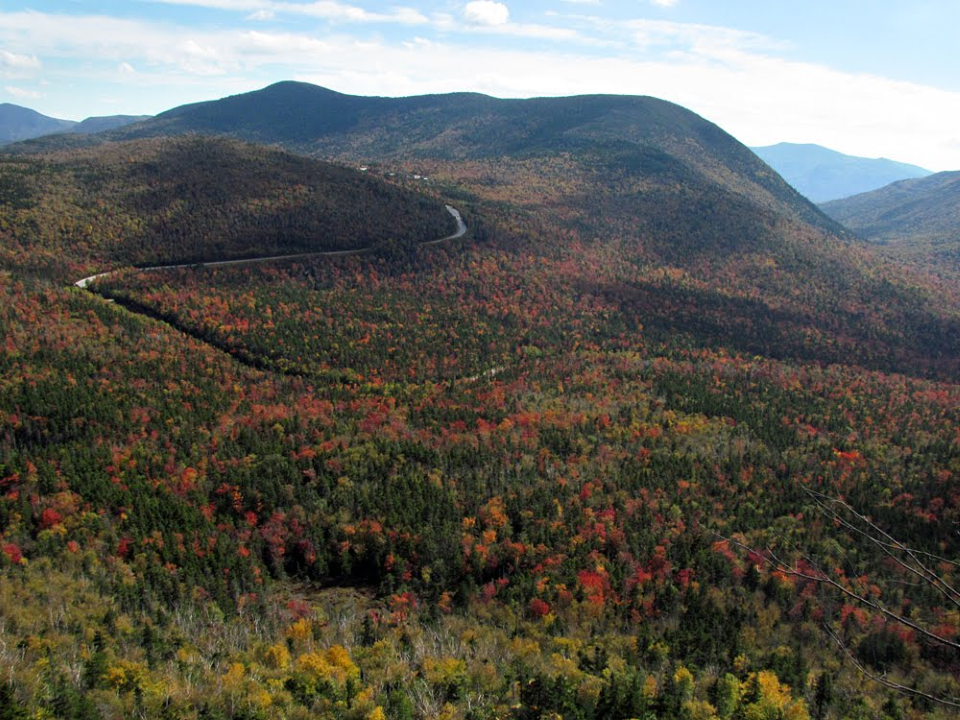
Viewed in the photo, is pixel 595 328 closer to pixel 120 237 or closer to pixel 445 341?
pixel 445 341

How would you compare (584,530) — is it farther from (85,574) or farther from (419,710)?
(85,574)

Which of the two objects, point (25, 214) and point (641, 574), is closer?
point (641, 574)

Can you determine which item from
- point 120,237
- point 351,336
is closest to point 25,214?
point 120,237

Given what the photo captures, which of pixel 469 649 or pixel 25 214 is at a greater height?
pixel 25 214

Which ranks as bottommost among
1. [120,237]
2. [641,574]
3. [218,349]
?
[641,574]

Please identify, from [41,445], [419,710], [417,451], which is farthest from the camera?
[417,451]

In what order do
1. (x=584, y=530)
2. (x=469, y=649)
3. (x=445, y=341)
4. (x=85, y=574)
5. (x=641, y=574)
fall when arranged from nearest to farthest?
(x=469, y=649)
(x=85, y=574)
(x=641, y=574)
(x=584, y=530)
(x=445, y=341)
